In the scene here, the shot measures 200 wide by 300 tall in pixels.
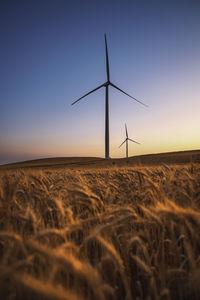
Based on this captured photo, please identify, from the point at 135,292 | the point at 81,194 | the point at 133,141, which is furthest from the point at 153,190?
the point at 133,141

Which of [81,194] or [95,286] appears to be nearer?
[95,286]

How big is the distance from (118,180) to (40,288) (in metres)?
3.28

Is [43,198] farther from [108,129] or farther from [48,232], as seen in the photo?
[108,129]

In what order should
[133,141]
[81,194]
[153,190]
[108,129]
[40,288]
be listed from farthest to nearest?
[133,141] → [108,129] → [153,190] → [81,194] → [40,288]

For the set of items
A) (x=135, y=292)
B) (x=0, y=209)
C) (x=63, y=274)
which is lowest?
(x=135, y=292)

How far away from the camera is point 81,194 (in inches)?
64.3

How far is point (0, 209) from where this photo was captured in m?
1.69

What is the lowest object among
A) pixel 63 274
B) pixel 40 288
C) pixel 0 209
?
pixel 63 274

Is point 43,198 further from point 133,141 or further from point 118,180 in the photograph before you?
point 133,141

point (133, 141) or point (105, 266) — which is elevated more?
point (133, 141)

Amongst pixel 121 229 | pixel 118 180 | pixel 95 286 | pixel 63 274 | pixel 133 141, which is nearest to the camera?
pixel 95 286

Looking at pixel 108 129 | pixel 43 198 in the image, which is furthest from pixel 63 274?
pixel 108 129

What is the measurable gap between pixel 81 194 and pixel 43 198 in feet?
2.47

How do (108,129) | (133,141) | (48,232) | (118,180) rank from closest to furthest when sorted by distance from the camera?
(48,232) < (118,180) < (108,129) < (133,141)
